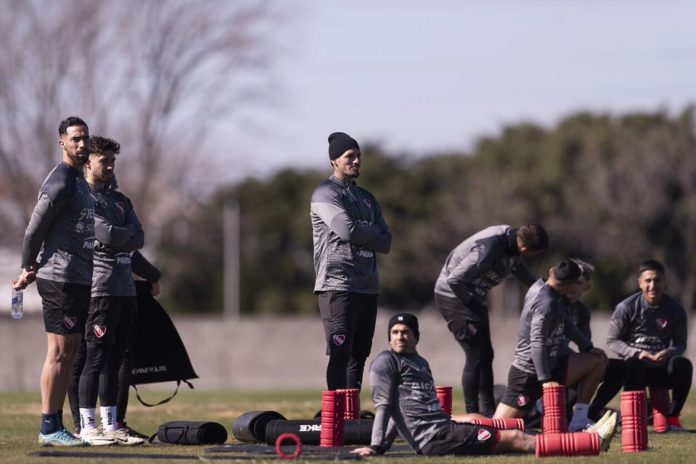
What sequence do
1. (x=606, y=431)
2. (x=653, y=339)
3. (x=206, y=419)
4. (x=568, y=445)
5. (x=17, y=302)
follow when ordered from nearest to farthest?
(x=568, y=445) < (x=606, y=431) < (x=17, y=302) < (x=653, y=339) < (x=206, y=419)

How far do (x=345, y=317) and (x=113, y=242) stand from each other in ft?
6.22

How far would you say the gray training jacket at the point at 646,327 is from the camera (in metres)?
13.1

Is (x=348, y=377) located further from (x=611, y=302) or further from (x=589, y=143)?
(x=589, y=143)

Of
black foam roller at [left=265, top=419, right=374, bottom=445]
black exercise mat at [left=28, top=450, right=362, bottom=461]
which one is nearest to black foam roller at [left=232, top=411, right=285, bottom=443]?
black foam roller at [left=265, top=419, right=374, bottom=445]

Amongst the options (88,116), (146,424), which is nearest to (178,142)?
(88,116)

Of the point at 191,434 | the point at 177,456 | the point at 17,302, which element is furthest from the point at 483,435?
the point at 17,302

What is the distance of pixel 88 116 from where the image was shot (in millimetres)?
41500

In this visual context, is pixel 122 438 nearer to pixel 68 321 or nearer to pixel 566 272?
pixel 68 321

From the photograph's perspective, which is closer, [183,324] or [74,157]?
[74,157]

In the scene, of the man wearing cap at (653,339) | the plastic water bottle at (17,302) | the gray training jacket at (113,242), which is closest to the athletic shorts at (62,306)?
the plastic water bottle at (17,302)

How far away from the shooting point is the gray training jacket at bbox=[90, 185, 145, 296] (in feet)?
35.9

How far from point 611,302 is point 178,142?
1839 cm

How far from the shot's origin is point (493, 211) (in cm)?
5578

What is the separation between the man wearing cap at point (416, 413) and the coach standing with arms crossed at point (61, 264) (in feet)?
7.72
